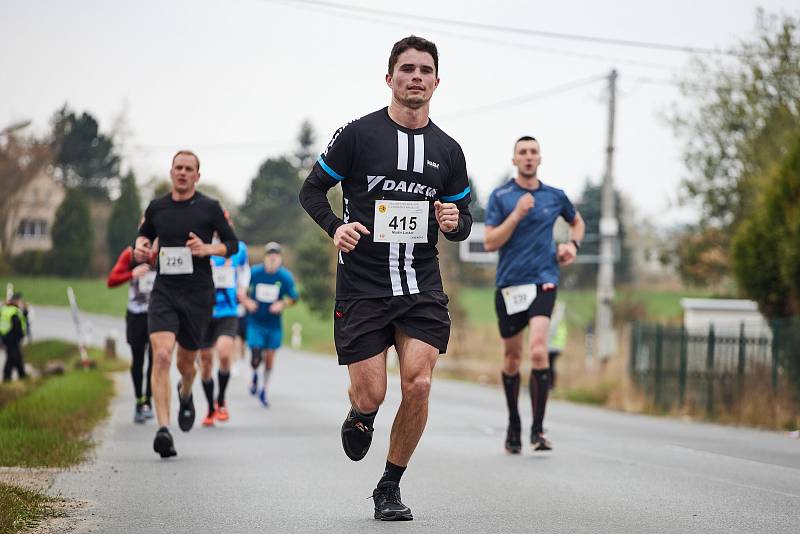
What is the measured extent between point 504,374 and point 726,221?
3293 cm

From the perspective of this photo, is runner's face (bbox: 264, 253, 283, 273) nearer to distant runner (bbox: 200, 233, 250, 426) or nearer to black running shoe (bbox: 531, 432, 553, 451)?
distant runner (bbox: 200, 233, 250, 426)

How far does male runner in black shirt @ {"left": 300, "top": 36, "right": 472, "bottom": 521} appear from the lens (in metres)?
6.76

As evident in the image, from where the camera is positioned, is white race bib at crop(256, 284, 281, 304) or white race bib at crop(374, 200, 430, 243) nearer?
white race bib at crop(374, 200, 430, 243)

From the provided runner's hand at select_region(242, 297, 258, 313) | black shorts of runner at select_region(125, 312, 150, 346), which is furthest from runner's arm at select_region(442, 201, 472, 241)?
runner's hand at select_region(242, 297, 258, 313)

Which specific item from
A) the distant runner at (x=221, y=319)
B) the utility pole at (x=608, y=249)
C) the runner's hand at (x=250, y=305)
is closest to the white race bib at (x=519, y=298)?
the distant runner at (x=221, y=319)

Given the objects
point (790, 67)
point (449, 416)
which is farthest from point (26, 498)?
point (790, 67)

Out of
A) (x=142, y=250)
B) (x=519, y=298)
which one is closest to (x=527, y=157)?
(x=519, y=298)

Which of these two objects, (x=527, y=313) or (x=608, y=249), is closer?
(x=527, y=313)

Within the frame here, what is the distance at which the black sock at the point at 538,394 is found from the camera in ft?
34.4

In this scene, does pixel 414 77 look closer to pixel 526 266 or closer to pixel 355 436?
pixel 355 436

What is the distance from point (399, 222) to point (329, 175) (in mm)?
448

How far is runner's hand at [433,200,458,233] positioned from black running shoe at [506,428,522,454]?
4070 millimetres

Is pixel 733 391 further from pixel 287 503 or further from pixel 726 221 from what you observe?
pixel 726 221

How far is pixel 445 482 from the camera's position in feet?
28.3
